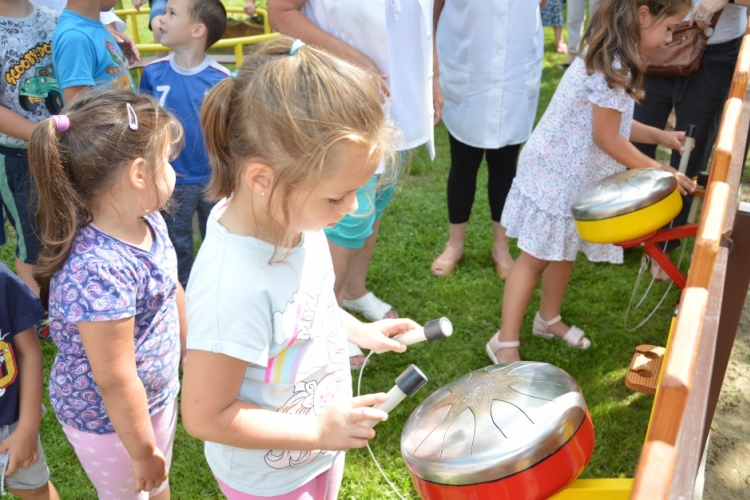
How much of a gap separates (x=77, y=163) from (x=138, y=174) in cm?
13

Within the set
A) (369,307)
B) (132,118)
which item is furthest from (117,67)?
(369,307)

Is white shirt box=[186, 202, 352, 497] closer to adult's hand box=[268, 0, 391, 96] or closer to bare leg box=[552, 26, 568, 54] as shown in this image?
adult's hand box=[268, 0, 391, 96]

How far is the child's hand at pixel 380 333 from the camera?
159 centimetres

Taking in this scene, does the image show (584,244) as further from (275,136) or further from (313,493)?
(275,136)

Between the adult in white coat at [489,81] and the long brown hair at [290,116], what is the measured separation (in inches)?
79.7

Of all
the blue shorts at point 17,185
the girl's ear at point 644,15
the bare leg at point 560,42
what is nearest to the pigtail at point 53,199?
the blue shorts at point 17,185

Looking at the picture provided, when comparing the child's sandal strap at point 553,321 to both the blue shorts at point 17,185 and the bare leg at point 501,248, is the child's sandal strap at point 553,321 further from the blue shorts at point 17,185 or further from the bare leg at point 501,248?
the blue shorts at point 17,185

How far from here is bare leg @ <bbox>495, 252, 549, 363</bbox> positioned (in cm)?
274

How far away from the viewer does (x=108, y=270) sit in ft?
4.98

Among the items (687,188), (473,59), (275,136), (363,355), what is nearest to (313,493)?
(275,136)

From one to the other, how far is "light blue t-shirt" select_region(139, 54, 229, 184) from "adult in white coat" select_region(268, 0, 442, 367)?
620 mm

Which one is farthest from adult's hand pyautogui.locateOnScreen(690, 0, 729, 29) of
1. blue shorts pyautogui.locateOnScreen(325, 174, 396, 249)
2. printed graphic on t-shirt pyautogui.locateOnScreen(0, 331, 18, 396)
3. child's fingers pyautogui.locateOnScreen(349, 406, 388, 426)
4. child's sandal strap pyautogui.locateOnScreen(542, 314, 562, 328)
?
printed graphic on t-shirt pyautogui.locateOnScreen(0, 331, 18, 396)

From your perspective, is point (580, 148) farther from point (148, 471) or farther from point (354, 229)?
point (148, 471)

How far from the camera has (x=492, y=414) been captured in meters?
1.27
